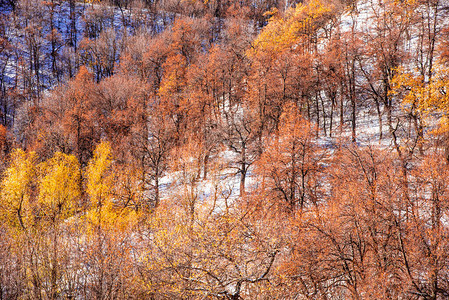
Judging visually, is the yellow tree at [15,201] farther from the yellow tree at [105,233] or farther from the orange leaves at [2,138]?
the orange leaves at [2,138]

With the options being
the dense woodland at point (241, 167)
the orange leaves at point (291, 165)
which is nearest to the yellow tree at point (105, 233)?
the dense woodland at point (241, 167)

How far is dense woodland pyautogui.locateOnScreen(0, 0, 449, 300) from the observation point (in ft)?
47.1

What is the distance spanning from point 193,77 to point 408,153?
85.5 ft

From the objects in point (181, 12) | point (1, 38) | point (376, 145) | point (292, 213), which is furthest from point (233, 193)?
point (181, 12)

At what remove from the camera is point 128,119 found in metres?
37.0

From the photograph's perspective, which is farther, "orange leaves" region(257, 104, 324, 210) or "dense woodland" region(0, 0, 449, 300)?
"orange leaves" region(257, 104, 324, 210)

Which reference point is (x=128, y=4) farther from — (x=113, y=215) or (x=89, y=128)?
(x=113, y=215)

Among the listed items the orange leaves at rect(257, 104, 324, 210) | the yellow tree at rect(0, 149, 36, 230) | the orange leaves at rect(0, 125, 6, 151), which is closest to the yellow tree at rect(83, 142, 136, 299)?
the yellow tree at rect(0, 149, 36, 230)

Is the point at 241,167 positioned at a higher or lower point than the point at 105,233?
higher

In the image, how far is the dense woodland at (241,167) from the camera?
14359mm

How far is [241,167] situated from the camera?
1073 inches

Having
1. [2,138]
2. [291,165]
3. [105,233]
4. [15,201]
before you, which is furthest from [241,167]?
[2,138]

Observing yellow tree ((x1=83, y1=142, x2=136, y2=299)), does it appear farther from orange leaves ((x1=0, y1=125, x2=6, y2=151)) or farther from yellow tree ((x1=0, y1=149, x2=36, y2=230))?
orange leaves ((x1=0, y1=125, x2=6, y2=151))

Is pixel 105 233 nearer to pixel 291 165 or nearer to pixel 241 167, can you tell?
pixel 291 165
